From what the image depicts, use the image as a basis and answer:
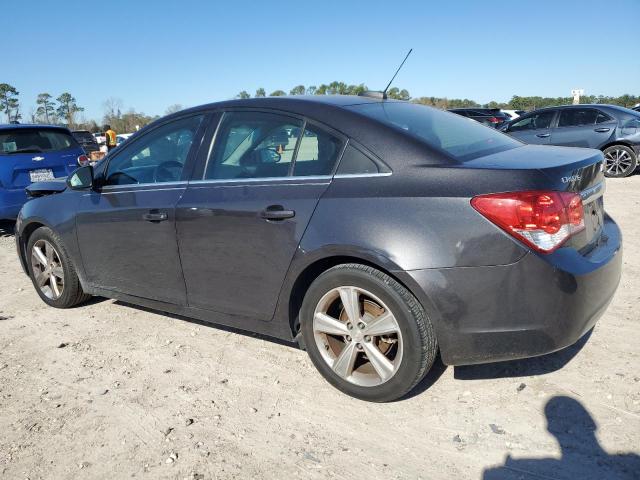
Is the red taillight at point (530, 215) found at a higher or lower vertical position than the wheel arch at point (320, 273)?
higher

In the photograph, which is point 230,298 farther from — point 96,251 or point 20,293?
point 20,293

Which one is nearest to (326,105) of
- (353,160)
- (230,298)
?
(353,160)

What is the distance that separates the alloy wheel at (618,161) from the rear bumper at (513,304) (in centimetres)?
966

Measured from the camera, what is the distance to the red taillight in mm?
2400

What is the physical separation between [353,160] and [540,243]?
104 centimetres

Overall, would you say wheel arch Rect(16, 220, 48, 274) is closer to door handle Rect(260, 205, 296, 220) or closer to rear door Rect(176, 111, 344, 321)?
rear door Rect(176, 111, 344, 321)

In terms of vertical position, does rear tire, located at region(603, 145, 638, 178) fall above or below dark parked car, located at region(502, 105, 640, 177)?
below

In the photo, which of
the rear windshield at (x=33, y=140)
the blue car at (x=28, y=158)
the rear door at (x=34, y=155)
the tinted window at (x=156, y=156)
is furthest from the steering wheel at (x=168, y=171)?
the rear windshield at (x=33, y=140)

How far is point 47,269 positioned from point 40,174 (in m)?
3.86

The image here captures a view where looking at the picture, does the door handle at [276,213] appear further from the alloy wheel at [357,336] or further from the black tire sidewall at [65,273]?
the black tire sidewall at [65,273]

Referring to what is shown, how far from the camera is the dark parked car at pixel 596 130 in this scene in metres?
10.8

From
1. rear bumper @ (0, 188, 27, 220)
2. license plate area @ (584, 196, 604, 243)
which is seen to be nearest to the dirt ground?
license plate area @ (584, 196, 604, 243)

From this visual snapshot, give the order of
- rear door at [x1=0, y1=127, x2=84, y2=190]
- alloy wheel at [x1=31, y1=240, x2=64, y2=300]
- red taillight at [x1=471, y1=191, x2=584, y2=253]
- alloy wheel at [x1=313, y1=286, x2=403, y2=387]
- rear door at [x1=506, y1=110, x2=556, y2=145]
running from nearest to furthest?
red taillight at [x1=471, y1=191, x2=584, y2=253], alloy wheel at [x1=313, y1=286, x2=403, y2=387], alloy wheel at [x1=31, y1=240, x2=64, y2=300], rear door at [x1=0, y1=127, x2=84, y2=190], rear door at [x1=506, y1=110, x2=556, y2=145]

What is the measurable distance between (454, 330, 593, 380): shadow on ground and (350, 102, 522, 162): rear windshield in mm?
1286
